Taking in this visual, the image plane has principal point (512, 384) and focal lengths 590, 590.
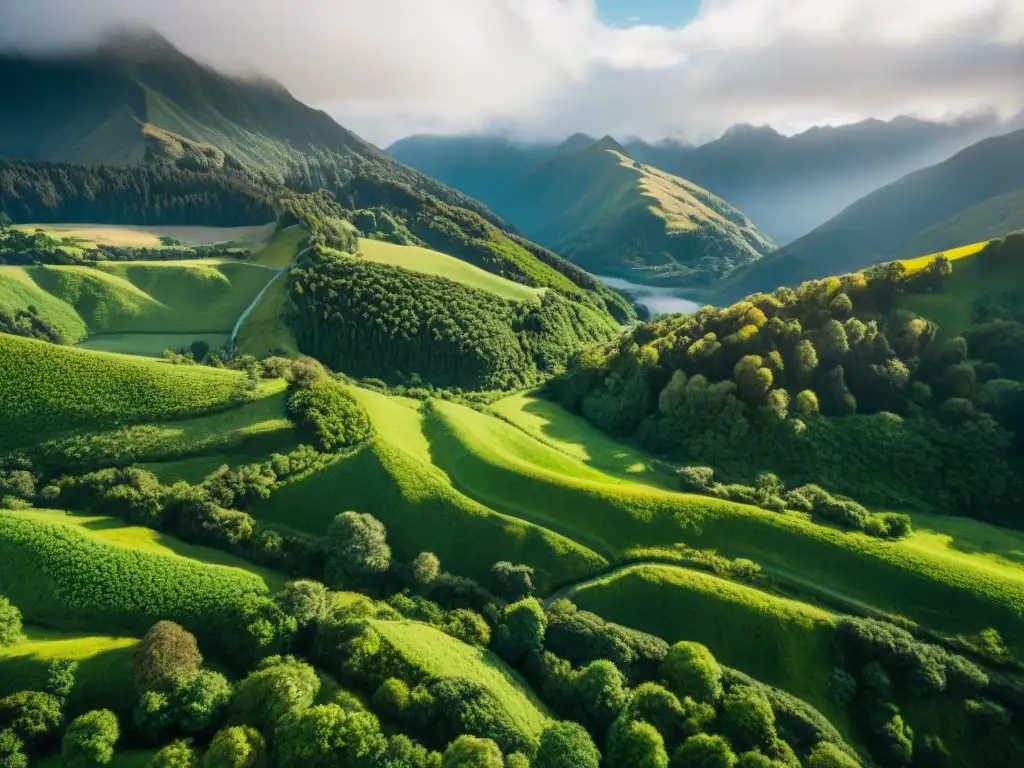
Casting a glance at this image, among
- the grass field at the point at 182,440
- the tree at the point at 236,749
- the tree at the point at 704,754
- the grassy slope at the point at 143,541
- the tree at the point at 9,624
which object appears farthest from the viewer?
the grass field at the point at 182,440

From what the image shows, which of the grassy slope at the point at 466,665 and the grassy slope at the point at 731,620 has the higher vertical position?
the grassy slope at the point at 731,620

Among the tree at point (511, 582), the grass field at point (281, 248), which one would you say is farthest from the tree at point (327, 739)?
the grass field at point (281, 248)

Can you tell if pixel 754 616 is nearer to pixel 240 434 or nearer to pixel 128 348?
pixel 240 434

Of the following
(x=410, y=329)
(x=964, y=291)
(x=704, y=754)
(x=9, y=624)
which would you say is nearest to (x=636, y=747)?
(x=704, y=754)

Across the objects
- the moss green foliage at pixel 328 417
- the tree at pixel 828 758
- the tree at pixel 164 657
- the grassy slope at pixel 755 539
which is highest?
the moss green foliage at pixel 328 417

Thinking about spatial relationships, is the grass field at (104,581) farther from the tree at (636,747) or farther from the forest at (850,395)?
the forest at (850,395)

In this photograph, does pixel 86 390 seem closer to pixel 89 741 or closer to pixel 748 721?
pixel 89 741

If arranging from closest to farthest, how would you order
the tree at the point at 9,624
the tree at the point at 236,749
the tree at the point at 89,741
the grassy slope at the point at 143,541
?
1. the tree at the point at 236,749
2. the tree at the point at 89,741
3. the tree at the point at 9,624
4. the grassy slope at the point at 143,541
